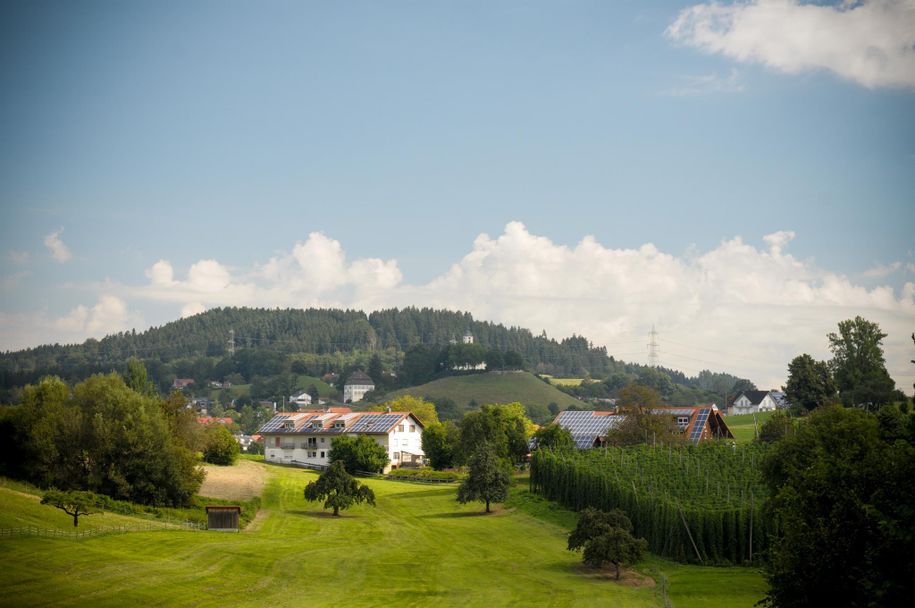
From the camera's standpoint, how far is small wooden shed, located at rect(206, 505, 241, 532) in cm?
5816

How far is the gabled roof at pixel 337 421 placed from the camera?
10894 centimetres

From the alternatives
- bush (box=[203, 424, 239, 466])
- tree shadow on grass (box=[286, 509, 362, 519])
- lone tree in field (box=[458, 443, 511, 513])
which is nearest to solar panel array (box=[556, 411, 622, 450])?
lone tree in field (box=[458, 443, 511, 513])

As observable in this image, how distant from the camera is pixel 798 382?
370ft

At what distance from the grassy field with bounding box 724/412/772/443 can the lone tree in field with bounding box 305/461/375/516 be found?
48.9 m

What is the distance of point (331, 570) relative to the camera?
4747 centimetres

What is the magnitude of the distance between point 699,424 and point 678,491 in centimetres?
3836

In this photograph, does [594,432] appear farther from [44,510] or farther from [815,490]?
[815,490]

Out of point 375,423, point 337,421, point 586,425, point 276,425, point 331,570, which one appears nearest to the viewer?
point 331,570

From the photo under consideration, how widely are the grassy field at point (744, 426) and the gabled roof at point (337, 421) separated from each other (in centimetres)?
3801

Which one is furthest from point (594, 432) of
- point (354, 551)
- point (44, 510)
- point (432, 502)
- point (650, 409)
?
point (44, 510)

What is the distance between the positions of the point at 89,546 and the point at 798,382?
88917mm

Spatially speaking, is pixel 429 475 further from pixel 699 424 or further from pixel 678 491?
pixel 678 491

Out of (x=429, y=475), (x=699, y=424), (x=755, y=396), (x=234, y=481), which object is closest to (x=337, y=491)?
(x=234, y=481)

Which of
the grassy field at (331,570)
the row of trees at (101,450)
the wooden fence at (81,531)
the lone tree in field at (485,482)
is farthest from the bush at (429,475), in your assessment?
the wooden fence at (81,531)
